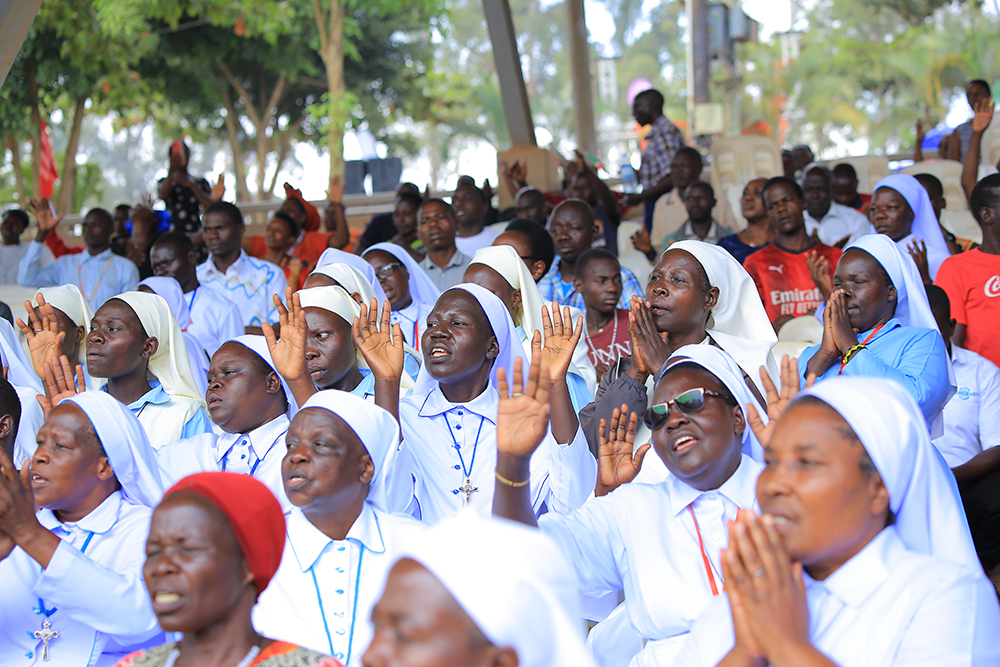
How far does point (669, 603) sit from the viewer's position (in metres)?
2.49

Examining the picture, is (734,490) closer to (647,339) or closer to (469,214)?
(647,339)

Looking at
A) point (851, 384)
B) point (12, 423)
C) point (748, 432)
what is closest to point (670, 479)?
point (748, 432)

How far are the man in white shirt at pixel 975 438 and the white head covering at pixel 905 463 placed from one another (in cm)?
214

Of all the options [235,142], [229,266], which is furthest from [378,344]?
[235,142]

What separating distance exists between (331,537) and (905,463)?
64.6 inches

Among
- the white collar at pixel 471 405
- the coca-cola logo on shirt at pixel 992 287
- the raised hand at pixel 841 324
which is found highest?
the coca-cola logo on shirt at pixel 992 287

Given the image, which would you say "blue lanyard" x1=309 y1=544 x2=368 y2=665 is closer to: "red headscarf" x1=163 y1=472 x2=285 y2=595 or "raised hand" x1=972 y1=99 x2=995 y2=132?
"red headscarf" x1=163 y1=472 x2=285 y2=595

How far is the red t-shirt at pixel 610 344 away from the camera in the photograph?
4.73m

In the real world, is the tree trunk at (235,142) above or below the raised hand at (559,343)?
above

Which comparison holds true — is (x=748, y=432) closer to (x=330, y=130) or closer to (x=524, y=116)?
(x=524, y=116)

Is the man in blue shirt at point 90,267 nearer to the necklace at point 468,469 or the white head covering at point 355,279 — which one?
the white head covering at point 355,279

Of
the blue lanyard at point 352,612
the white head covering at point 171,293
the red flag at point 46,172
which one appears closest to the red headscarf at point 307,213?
the white head covering at point 171,293

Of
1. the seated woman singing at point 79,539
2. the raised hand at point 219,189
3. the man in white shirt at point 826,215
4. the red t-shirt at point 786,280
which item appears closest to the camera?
the seated woman singing at point 79,539

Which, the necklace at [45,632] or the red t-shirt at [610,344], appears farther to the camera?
the red t-shirt at [610,344]
